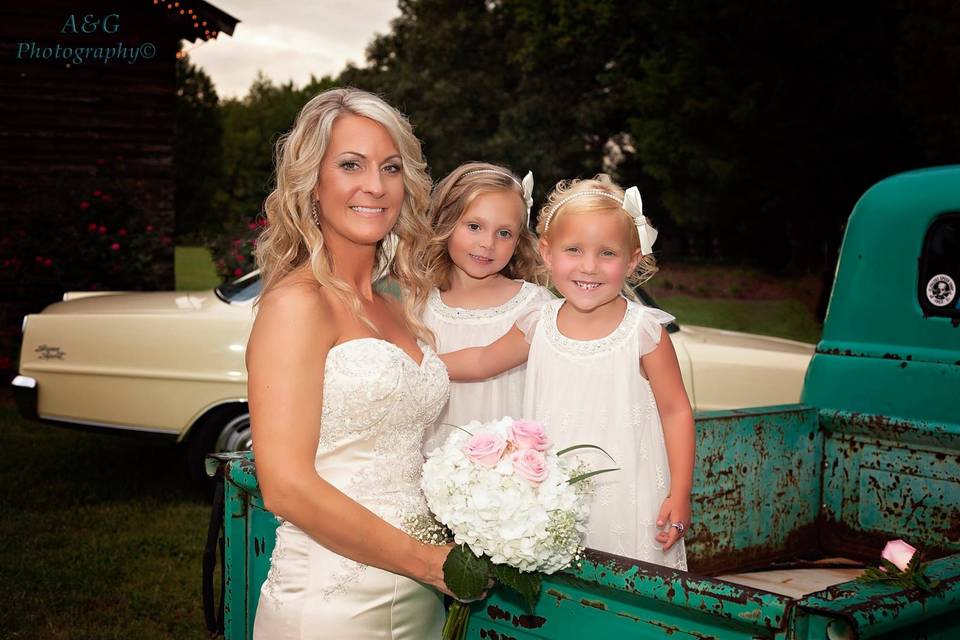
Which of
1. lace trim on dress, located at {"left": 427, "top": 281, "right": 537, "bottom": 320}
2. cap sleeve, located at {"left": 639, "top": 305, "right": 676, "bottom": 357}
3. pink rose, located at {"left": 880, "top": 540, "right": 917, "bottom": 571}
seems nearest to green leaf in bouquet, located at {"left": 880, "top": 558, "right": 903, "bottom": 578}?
pink rose, located at {"left": 880, "top": 540, "right": 917, "bottom": 571}

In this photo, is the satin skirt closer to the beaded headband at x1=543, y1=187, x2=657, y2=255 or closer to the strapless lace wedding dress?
the strapless lace wedding dress

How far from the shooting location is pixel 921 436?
358 cm

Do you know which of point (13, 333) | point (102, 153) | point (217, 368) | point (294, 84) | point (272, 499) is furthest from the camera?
point (294, 84)

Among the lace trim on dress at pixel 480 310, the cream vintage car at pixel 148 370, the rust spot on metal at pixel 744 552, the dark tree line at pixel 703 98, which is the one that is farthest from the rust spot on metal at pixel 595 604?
the dark tree line at pixel 703 98

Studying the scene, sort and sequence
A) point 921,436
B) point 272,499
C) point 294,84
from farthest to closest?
point 294,84 < point 921,436 < point 272,499

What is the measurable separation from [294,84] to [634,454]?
89.0 m

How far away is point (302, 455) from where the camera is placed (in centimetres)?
199

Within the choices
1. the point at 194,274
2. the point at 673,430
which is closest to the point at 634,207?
the point at 673,430

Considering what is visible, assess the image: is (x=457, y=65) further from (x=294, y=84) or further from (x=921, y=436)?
(x=294, y=84)

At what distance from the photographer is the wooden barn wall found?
12.7 metres

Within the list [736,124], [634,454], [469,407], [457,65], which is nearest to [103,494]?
[469,407]

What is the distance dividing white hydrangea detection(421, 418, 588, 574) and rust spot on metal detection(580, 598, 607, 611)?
0.07 metres

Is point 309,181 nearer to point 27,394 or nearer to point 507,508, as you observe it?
point 507,508

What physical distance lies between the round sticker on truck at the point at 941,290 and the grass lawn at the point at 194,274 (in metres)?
21.0
